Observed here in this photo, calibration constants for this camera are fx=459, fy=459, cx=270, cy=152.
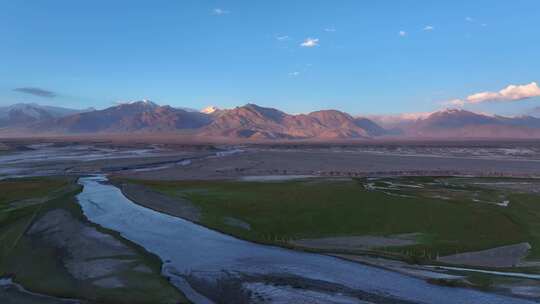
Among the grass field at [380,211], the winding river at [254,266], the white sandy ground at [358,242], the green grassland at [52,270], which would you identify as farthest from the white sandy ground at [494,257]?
the green grassland at [52,270]

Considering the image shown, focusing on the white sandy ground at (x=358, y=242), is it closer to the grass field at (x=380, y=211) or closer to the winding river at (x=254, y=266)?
the grass field at (x=380, y=211)

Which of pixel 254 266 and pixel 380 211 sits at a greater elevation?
pixel 380 211

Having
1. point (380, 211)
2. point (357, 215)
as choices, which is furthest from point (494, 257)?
point (380, 211)

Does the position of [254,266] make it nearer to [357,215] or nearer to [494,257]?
[494,257]

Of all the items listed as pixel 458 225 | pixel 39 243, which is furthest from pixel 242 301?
pixel 458 225

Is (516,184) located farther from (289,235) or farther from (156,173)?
(156,173)

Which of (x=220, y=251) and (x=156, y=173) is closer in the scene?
(x=220, y=251)
